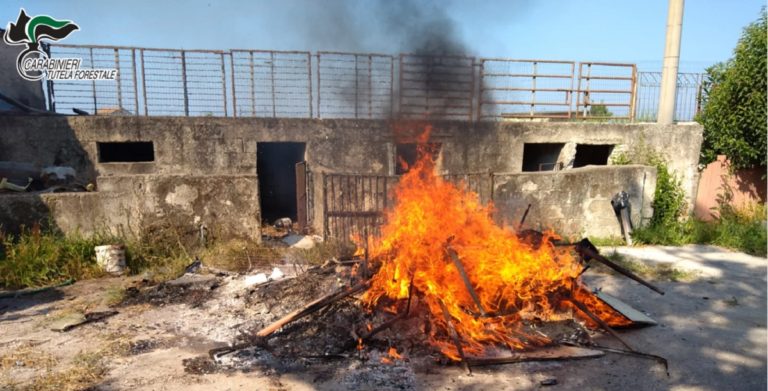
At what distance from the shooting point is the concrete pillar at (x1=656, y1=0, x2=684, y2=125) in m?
11.4

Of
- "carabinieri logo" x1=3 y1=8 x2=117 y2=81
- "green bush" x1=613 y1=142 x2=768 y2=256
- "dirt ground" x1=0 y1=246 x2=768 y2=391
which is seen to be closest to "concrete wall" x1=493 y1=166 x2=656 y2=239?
"green bush" x1=613 y1=142 x2=768 y2=256

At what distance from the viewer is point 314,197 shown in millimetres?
9805

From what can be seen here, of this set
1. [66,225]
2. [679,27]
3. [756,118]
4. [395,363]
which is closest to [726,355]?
[395,363]

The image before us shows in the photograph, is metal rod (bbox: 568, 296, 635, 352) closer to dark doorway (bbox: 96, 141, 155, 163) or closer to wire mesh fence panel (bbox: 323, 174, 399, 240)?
wire mesh fence panel (bbox: 323, 174, 399, 240)

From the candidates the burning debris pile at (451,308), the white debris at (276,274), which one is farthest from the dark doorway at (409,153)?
the burning debris pile at (451,308)

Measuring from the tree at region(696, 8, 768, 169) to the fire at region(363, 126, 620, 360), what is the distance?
349 inches

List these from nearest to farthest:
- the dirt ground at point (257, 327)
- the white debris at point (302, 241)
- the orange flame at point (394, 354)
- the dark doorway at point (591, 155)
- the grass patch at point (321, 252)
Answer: the dirt ground at point (257, 327) < the orange flame at point (394, 354) < the grass patch at point (321, 252) < the white debris at point (302, 241) < the dark doorway at point (591, 155)

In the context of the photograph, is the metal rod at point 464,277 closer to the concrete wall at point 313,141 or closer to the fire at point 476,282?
the fire at point 476,282

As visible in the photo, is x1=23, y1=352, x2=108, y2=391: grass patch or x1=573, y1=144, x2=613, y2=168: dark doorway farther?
x1=573, y1=144, x2=613, y2=168: dark doorway

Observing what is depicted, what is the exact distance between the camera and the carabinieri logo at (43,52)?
35.1 ft

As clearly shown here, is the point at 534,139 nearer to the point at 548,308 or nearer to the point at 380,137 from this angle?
the point at 380,137

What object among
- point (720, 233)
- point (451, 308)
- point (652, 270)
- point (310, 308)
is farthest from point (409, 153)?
point (310, 308)

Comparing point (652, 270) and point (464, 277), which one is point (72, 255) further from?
point (652, 270)

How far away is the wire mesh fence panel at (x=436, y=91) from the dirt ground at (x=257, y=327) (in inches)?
265
